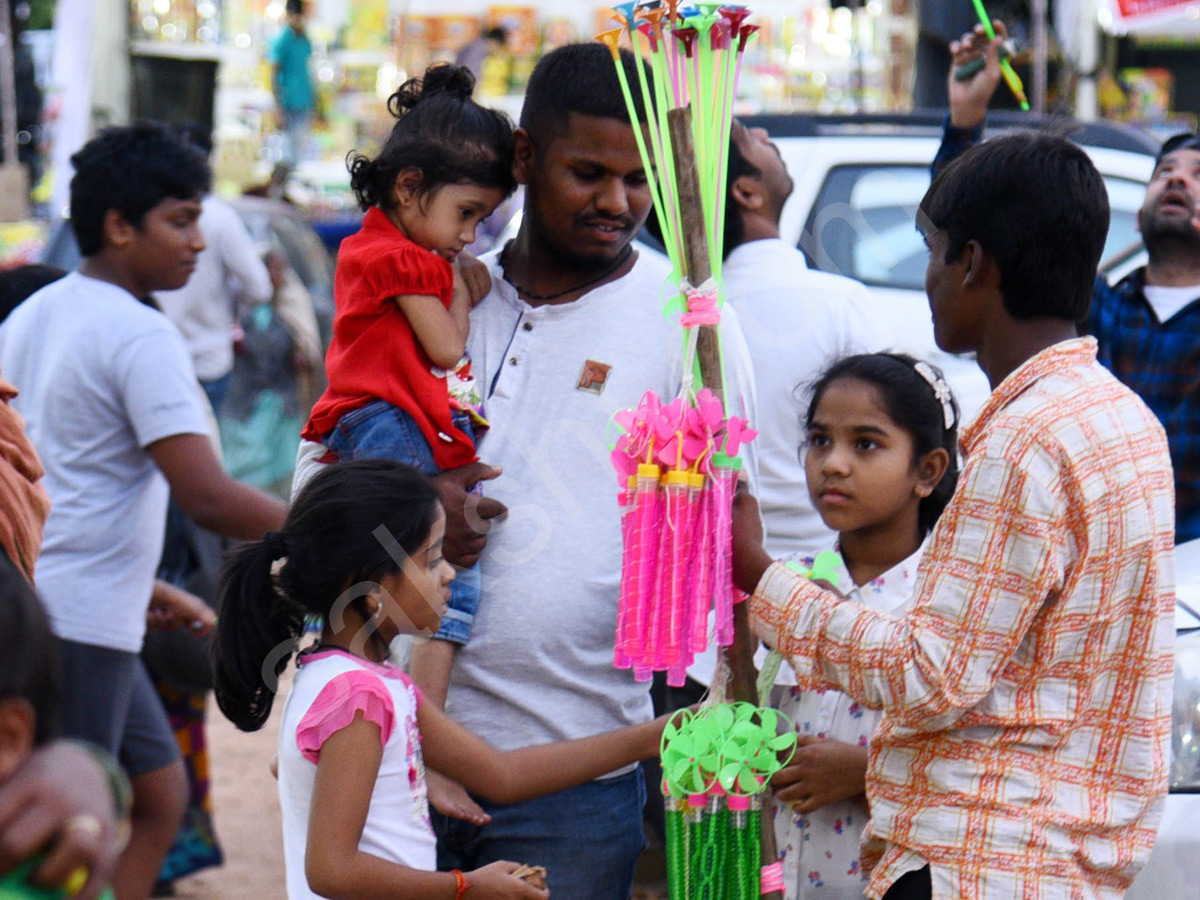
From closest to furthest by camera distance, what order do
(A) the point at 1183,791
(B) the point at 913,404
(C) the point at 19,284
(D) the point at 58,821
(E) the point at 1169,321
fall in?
(D) the point at 58,821 → (B) the point at 913,404 → (A) the point at 1183,791 → (E) the point at 1169,321 → (C) the point at 19,284

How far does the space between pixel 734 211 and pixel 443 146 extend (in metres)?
1.46

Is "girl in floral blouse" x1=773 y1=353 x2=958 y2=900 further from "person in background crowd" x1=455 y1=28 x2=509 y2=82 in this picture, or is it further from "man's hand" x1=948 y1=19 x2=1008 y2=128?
"person in background crowd" x1=455 y1=28 x2=509 y2=82

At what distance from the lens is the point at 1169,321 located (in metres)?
3.91

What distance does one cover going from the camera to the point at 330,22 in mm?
14922

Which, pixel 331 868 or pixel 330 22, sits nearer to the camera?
pixel 331 868

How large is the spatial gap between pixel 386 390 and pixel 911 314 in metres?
3.68

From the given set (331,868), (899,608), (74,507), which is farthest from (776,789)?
(74,507)

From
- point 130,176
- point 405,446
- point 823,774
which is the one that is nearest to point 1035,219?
point 823,774

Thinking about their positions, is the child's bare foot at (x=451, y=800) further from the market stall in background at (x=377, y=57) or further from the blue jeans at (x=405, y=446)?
the market stall in background at (x=377, y=57)

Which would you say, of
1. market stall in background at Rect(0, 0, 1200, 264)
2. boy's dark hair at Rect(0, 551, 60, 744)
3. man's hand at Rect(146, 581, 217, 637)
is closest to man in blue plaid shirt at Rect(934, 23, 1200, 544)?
man's hand at Rect(146, 581, 217, 637)

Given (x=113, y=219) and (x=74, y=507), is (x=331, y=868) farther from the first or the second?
(x=113, y=219)

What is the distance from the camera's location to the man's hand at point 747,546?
214cm

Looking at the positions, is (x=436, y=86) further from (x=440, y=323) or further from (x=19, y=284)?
(x=19, y=284)

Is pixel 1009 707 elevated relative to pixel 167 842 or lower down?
elevated
